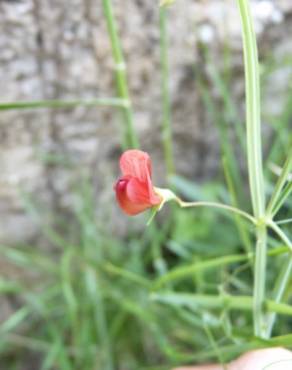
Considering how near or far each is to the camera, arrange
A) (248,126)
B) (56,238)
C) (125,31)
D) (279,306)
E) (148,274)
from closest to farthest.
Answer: (248,126)
(279,306)
(125,31)
(56,238)
(148,274)

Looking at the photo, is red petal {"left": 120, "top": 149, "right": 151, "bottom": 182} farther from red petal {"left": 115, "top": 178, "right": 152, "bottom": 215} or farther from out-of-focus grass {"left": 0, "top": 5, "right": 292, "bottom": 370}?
out-of-focus grass {"left": 0, "top": 5, "right": 292, "bottom": 370}

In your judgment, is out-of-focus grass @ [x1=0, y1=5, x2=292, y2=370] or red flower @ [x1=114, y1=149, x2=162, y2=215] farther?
out-of-focus grass @ [x1=0, y1=5, x2=292, y2=370]

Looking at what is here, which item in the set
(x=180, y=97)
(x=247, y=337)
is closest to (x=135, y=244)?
(x=180, y=97)

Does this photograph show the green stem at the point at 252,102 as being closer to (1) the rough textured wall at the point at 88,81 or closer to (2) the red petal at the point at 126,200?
(2) the red petal at the point at 126,200

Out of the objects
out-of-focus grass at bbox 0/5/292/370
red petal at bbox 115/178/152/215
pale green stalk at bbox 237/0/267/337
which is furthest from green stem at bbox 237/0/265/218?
out-of-focus grass at bbox 0/5/292/370

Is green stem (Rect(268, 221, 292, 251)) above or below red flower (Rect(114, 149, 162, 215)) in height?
below

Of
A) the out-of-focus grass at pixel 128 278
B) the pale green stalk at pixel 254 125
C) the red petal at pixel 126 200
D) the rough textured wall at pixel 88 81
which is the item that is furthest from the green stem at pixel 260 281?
the rough textured wall at pixel 88 81

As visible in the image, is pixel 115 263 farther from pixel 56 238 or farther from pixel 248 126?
pixel 248 126
